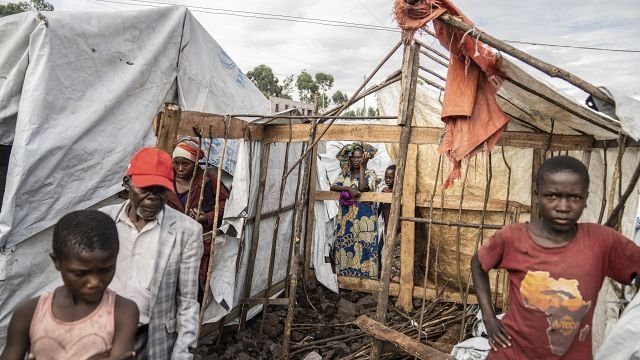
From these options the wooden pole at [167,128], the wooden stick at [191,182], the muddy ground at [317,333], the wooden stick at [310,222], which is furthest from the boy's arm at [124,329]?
the wooden stick at [310,222]

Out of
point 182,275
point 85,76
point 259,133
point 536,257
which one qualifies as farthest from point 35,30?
point 536,257

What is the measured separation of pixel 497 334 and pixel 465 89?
1531mm

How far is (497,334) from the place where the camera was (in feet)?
7.12

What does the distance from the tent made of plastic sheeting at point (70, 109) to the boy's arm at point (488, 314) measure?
2.57 metres

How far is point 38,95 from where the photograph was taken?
3617 mm

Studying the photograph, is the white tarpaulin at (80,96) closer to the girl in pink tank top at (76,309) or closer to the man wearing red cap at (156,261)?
the man wearing red cap at (156,261)

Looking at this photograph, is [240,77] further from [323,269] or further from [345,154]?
[323,269]

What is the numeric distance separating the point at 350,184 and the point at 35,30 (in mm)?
4126

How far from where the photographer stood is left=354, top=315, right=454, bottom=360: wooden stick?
3320 mm

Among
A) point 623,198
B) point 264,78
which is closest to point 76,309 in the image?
point 623,198

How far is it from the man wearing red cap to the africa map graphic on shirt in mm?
1579

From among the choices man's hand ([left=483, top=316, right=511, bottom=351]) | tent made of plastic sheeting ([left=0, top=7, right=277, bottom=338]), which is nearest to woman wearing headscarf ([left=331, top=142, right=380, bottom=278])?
tent made of plastic sheeting ([left=0, top=7, right=277, bottom=338])

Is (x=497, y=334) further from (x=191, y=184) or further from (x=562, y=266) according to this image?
(x=191, y=184)

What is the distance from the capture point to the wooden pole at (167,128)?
3295mm
